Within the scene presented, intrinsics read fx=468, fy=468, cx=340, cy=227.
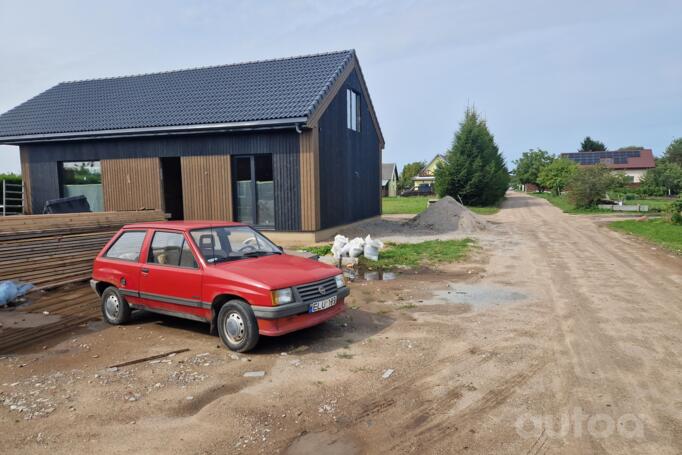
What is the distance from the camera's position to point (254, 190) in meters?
15.4

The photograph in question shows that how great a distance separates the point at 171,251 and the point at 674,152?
11148cm

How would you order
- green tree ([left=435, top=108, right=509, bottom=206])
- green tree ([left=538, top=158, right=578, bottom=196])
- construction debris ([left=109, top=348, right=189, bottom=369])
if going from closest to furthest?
construction debris ([left=109, top=348, right=189, bottom=369]) → green tree ([left=435, top=108, right=509, bottom=206]) → green tree ([left=538, top=158, right=578, bottom=196])

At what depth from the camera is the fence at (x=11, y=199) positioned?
1817 centimetres

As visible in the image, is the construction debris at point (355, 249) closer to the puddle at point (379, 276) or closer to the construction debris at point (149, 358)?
the puddle at point (379, 276)

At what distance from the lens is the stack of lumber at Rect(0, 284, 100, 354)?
250 inches

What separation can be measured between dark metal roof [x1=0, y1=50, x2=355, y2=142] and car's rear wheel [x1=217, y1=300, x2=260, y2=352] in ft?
30.7

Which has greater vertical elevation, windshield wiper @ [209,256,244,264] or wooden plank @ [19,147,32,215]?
wooden plank @ [19,147,32,215]

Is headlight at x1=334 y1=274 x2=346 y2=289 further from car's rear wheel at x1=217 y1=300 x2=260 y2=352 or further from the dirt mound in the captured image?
→ the dirt mound

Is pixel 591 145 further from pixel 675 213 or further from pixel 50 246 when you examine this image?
pixel 50 246

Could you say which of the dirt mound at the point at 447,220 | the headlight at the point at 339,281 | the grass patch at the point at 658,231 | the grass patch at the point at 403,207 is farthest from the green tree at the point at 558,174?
the headlight at the point at 339,281

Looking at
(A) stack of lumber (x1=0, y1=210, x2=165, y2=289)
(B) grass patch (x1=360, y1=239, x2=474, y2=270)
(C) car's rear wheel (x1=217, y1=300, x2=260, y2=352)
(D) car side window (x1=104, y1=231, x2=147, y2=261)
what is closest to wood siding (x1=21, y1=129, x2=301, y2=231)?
(B) grass patch (x1=360, y1=239, x2=474, y2=270)

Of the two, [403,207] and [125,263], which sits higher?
[125,263]

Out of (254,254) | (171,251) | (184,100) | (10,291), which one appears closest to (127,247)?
(171,251)

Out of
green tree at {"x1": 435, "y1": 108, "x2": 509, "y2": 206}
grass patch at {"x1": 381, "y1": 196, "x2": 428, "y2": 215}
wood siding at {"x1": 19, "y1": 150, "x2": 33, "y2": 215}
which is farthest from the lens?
green tree at {"x1": 435, "y1": 108, "x2": 509, "y2": 206}
